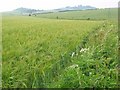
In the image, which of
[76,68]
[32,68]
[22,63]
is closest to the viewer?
[76,68]

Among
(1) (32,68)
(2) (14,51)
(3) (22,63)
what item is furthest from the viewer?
(2) (14,51)

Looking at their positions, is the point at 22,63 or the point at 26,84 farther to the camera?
the point at 22,63

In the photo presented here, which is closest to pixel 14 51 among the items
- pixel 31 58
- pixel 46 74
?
pixel 31 58

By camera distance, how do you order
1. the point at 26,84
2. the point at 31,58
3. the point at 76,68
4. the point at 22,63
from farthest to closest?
the point at 31,58, the point at 22,63, the point at 76,68, the point at 26,84

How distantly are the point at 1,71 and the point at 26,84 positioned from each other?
0.74 meters

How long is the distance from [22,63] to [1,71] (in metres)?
0.57

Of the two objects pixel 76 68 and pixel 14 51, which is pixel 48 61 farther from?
pixel 14 51

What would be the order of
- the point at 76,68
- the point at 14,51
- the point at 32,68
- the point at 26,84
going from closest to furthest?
the point at 26,84 → the point at 76,68 → the point at 32,68 → the point at 14,51

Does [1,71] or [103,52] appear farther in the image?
[103,52]

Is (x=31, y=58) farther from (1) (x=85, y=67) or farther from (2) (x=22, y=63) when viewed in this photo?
(1) (x=85, y=67)

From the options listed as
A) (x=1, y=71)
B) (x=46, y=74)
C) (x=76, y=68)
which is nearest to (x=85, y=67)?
(x=76, y=68)

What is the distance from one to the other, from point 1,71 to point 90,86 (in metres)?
1.67

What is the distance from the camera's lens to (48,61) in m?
5.12

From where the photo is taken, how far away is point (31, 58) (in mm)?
5422
